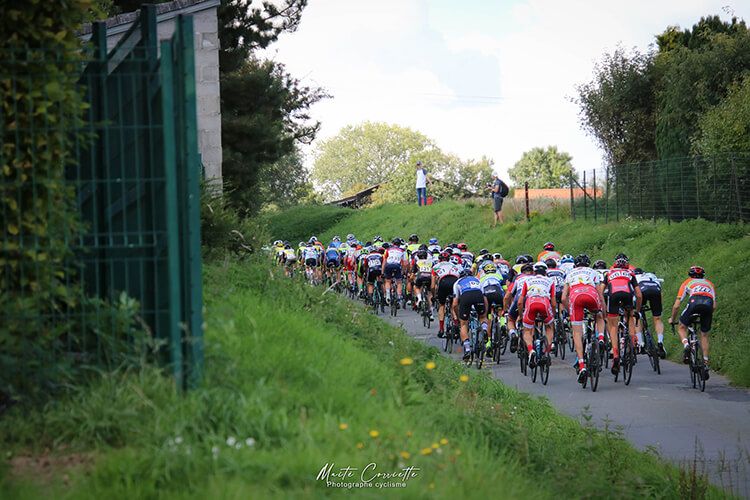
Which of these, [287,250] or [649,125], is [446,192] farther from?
[287,250]

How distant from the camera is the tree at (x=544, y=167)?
396 ft

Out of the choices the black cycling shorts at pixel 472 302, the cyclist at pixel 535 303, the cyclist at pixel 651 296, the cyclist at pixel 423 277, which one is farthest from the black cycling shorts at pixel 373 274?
the cyclist at pixel 535 303

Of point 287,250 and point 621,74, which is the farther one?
point 621,74

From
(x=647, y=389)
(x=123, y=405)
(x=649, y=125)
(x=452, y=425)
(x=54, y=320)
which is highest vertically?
(x=649, y=125)

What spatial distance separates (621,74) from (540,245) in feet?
37.0

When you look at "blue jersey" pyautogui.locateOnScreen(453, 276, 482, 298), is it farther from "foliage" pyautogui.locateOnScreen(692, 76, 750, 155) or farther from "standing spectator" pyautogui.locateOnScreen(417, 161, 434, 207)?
"standing spectator" pyautogui.locateOnScreen(417, 161, 434, 207)

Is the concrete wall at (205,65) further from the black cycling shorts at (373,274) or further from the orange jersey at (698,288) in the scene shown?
the orange jersey at (698,288)

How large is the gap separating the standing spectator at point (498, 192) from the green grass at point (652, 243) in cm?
43

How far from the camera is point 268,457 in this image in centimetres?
482

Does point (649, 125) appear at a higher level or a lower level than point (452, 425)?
higher

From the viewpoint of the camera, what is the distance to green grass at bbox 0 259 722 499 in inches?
186

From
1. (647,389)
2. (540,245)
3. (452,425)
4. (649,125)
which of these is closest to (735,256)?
(647,389)

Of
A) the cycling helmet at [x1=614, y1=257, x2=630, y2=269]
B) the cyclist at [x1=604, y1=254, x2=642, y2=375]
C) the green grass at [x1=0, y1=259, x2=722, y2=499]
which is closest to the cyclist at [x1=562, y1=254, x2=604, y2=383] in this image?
the cyclist at [x1=604, y1=254, x2=642, y2=375]

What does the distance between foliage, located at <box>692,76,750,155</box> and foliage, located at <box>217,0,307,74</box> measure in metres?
15.3
